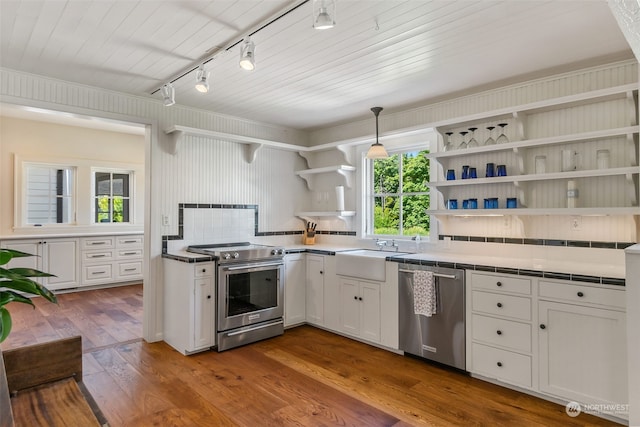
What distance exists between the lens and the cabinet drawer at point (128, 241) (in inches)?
242

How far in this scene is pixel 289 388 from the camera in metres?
2.73

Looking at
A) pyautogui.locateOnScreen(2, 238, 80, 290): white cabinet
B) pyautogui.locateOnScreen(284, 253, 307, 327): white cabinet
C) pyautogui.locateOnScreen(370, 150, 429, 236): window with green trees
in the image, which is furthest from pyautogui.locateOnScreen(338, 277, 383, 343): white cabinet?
pyautogui.locateOnScreen(2, 238, 80, 290): white cabinet

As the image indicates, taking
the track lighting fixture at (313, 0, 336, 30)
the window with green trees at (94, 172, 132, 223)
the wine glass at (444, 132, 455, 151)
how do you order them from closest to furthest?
the track lighting fixture at (313, 0, 336, 30) < the wine glass at (444, 132, 455, 151) < the window with green trees at (94, 172, 132, 223)

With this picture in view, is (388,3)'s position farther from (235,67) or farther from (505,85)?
(505,85)

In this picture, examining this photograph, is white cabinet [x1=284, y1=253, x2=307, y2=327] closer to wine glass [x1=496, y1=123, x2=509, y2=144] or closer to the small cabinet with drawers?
the small cabinet with drawers

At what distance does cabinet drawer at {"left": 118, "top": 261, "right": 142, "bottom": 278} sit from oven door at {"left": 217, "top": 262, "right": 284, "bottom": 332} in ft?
11.7

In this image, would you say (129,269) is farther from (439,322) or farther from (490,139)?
(490,139)

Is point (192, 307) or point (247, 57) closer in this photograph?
point (247, 57)

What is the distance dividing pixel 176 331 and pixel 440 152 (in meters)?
2.99

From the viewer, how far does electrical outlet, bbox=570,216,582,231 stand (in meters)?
2.88

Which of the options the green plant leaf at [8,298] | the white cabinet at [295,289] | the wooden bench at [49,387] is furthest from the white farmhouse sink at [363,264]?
the green plant leaf at [8,298]

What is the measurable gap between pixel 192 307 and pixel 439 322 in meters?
2.16

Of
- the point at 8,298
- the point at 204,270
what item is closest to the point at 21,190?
the point at 204,270

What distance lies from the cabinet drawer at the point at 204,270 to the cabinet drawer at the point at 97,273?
3558mm
